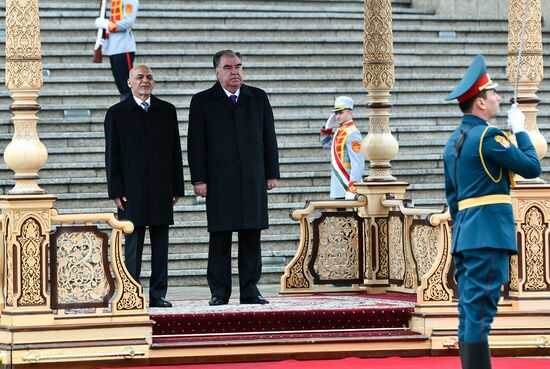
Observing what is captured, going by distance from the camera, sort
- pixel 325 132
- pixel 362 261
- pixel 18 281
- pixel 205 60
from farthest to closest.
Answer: pixel 205 60 < pixel 325 132 < pixel 362 261 < pixel 18 281

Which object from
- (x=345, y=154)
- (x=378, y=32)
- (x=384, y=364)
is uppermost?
(x=378, y=32)

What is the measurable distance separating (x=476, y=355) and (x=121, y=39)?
9287 millimetres

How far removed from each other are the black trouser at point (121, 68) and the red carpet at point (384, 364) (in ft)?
22.3

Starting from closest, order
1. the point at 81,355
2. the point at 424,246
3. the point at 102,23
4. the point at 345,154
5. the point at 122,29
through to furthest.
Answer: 1. the point at 81,355
2. the point at 424,246
3. the point at 345,154
4. the point at 122,29
5. the point at 102,23

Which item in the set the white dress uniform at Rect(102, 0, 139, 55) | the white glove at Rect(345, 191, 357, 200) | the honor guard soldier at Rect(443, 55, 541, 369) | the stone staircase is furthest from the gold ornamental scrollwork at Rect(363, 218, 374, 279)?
the white dress uniform at Rect(102, 0, 139, 55)

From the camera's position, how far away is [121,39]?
717 inches

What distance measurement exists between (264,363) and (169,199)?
1549 millimetres

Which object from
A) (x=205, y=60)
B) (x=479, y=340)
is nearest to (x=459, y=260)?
(x=479, y=340)

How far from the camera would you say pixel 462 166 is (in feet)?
32.0

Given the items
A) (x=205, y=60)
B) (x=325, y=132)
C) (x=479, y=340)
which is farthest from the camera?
(x=205, y=60)

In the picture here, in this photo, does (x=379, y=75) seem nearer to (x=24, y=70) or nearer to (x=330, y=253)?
(x=330, y=253)

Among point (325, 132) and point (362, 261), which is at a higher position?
point (325, 132)

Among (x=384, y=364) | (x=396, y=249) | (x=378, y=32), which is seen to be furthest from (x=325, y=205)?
(x=384, y=364)

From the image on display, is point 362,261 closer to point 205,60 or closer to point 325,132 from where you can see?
point 325,132
